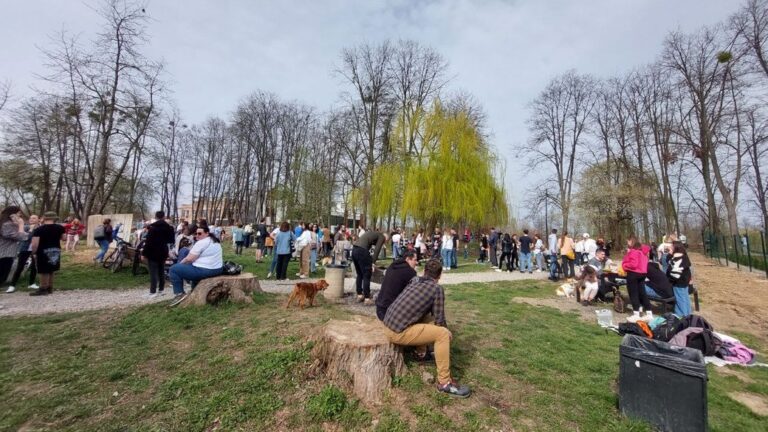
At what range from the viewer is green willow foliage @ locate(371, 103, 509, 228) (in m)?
20.0

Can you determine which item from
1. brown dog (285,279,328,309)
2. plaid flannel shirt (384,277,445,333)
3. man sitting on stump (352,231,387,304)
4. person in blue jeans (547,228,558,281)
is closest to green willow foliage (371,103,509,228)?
person in blue jeans (547,228,558,281)

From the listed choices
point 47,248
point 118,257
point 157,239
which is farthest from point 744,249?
point 47,248

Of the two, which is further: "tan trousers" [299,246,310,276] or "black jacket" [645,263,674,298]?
"tan trousers" [299,246,310,276]

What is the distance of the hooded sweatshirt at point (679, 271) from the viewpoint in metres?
7.31

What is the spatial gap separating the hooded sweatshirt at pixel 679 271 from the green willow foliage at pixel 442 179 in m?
12.4

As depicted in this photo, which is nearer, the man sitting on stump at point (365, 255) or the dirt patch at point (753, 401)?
the dirt patch at point (753, 401)

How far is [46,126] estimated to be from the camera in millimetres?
23047

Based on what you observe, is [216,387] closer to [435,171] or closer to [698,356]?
[698,356]

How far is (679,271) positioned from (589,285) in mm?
1882

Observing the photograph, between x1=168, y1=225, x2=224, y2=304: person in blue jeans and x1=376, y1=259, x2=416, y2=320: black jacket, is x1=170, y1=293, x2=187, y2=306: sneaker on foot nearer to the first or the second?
x1=168, y1=225, x2=224, y2=304: person in blue jeans

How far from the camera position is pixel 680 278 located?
738 centimetres

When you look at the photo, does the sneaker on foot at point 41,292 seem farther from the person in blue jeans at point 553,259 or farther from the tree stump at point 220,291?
A: the person in blue jeans at point 553,259

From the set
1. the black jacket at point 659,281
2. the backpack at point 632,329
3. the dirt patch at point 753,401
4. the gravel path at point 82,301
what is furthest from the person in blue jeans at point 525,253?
the dirt patch at point 753,401

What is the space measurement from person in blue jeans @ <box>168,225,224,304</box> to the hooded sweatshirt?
9144 millimetres
